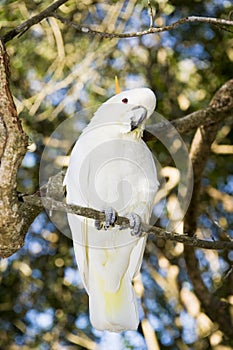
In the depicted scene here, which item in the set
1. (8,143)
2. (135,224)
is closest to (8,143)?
(8,143)

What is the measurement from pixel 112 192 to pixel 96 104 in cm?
162

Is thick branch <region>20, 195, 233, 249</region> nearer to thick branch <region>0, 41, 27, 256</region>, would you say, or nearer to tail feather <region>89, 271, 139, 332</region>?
thick branch <region>0, 41, 27, 256</region>

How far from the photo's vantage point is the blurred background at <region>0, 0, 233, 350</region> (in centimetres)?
395

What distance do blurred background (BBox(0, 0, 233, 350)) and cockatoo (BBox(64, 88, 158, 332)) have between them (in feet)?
4.31

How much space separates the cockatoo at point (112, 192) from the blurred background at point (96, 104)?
1314mm

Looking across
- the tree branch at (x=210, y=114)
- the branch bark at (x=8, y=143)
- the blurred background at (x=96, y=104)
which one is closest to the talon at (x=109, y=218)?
the branch bark at (x=8, y=143)

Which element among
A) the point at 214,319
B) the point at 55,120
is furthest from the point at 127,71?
the point at 214,319

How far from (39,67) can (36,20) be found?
155 centimetres

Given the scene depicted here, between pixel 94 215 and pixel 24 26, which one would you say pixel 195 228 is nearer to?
pixel 24 26

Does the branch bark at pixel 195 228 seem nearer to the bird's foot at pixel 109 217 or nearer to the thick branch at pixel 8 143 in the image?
the bird's foot at pixel 109 217

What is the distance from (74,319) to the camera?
449 centimetres

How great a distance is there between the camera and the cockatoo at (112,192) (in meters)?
2.26

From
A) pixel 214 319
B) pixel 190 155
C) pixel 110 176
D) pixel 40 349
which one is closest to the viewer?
pixel 110 176

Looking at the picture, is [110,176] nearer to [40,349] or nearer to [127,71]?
[127,71]
